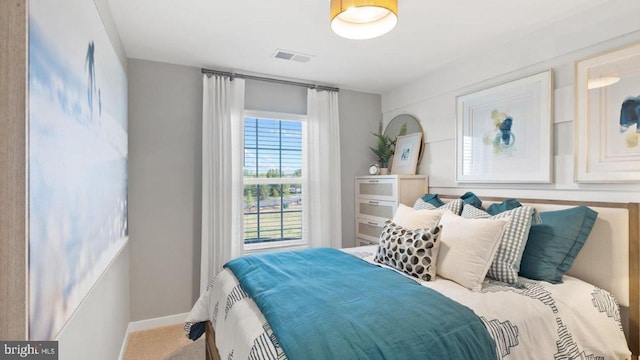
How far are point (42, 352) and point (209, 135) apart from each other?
238 centimetres

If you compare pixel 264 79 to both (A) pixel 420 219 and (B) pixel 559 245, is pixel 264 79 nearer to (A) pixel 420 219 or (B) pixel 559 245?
(A) pixel 420 219

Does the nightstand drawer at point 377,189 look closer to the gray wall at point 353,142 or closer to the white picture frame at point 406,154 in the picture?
the gray wall at point 353,142

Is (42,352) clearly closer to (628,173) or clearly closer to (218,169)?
(218,169)

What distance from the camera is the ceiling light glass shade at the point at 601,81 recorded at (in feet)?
6.23

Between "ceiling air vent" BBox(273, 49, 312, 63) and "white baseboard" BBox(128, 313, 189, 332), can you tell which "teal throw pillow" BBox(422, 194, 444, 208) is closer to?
"ceiling air vent" BBox(273, 49, 312, 63)

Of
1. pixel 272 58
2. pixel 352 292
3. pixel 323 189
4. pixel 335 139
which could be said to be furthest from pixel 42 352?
pixel 335 139

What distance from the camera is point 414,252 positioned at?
1982 millimetres

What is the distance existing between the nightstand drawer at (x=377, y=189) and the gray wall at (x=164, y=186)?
74.1 inches

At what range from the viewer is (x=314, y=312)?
1334mm

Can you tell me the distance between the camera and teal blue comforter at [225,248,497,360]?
115 centimetres

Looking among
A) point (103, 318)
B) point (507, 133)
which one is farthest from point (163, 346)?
point (507, 133)

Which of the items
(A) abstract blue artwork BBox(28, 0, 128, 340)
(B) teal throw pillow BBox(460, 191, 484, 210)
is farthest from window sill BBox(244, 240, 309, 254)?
(B) teal throw pillow BBox(460, 191, 484, 210)

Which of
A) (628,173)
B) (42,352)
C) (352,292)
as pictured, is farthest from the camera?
(628,173)

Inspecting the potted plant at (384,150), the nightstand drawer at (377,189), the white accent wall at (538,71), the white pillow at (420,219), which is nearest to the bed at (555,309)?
the white accent wall at (538,71)
